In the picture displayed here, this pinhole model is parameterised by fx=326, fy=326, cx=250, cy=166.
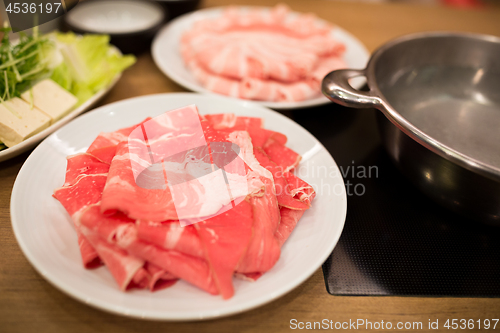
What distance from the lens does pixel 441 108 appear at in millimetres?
1417

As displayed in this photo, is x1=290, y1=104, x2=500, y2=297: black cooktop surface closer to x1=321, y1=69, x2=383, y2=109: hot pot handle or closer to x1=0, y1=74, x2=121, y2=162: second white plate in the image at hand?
x1=321, y1=69, x2=383, y2=109: hot pot handle

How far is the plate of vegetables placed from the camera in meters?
1.07

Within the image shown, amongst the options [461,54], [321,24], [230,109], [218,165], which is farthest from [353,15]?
[218,165]

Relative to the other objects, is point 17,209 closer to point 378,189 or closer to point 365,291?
point 365,291

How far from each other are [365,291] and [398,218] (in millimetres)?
324

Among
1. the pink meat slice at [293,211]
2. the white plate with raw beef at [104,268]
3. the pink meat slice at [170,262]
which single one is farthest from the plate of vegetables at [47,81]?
the pink meat slice at [293,211]

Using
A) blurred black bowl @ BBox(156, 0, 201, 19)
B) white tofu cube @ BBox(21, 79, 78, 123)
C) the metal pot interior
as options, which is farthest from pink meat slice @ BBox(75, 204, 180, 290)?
blurred black bowl @ BBox(156, 0, 201, 19)

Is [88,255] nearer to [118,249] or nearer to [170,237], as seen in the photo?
[118,249]

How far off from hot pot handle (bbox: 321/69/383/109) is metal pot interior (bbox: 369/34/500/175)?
356 mm

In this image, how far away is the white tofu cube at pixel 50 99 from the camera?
3.82 feet

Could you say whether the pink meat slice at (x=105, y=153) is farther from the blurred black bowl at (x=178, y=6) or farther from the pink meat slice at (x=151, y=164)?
the blurred black bowl at (x=178, y=6)

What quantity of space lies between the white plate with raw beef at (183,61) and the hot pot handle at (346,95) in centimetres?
34

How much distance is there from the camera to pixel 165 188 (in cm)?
A: 87

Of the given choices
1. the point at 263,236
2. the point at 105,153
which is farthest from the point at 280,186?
the point at 105,153
